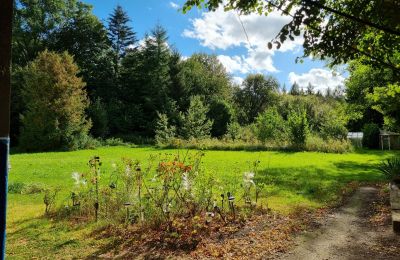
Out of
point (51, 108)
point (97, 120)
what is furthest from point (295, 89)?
point (51, 108)

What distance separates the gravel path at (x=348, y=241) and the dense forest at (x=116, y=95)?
56.8ft

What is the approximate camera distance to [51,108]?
24.7 m

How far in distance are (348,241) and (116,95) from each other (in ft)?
122

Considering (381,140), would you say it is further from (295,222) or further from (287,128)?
(295,222)

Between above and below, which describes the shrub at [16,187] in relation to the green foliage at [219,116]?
below

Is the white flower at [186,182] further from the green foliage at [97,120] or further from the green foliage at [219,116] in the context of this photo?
the green foliage at [219,116]

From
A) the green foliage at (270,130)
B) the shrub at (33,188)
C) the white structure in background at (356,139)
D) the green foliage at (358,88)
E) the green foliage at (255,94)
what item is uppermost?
the green foliage at (255,94)

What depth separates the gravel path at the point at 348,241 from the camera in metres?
4.62

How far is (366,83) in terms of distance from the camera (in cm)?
1571

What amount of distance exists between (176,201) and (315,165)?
10517mm

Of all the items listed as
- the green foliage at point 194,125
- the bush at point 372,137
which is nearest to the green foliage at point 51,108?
the green foliage at point 194,125

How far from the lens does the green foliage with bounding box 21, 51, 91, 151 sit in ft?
81.1

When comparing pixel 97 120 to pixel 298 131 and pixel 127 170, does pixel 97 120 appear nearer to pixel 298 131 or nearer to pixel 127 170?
pixel 298 131

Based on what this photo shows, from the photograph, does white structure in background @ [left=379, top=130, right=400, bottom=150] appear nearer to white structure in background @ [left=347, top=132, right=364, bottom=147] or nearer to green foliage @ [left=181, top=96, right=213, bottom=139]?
white structure in background @ [left=347, top=132, right=364, bottom=147]
